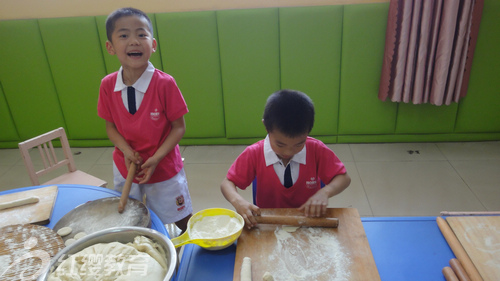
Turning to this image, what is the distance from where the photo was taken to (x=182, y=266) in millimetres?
936

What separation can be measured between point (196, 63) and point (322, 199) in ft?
7.36

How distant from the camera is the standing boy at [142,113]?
4.48ft

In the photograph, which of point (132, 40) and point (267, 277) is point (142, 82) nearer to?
point (132, 40)

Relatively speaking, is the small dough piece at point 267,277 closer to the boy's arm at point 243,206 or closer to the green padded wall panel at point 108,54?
the boy's arm at point 243,206

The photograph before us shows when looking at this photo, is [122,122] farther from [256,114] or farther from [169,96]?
[256,114]

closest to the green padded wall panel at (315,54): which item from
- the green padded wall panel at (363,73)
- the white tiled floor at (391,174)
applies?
the green padded wall panel at (363,73)

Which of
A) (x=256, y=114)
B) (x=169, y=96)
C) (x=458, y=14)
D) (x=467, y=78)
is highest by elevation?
(x=458, y=14)

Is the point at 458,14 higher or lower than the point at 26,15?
lower

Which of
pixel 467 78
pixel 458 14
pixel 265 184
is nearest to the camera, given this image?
pixel 265 184

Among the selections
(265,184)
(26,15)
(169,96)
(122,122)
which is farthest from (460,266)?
(26,15)

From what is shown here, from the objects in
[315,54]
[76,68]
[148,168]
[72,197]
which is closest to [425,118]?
[315,54]

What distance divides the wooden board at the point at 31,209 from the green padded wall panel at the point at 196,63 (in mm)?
1928

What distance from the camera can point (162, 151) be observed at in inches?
57.2

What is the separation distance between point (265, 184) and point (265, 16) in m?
1.92
